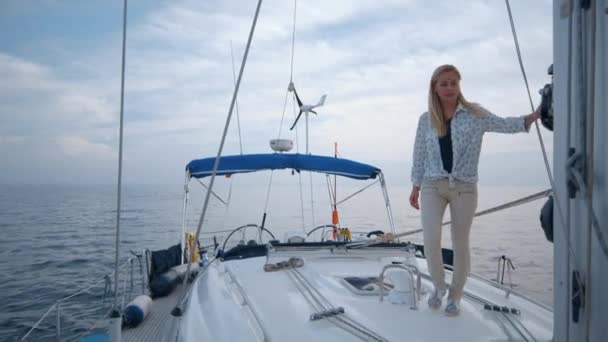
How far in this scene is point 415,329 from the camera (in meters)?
2.35

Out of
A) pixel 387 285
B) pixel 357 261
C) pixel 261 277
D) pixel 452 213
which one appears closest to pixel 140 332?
pixel 261 277

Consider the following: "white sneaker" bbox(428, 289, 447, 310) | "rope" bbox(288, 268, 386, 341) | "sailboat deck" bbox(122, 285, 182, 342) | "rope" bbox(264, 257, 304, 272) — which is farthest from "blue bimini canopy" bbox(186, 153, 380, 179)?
"white sneaker" bbox(428, 289, 447, 310)

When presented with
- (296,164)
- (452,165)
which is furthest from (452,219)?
(296,164)

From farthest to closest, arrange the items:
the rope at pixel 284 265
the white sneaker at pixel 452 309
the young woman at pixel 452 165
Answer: the rope at pixel 284 265 < the white sneaker at pixel 452 309 < the young woman at pixel 452 165

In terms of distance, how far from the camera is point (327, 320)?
2.50 m

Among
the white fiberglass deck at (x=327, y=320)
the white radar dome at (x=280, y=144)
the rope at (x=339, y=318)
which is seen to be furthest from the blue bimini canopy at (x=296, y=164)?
the rope at (x=339, y=318)

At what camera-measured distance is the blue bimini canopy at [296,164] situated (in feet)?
20.7

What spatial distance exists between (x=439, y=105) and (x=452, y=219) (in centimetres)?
69

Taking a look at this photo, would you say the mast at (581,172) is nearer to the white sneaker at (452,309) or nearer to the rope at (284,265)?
the white sneaker at (452,309)

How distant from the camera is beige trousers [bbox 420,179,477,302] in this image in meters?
2.43

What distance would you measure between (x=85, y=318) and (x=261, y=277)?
5864mm

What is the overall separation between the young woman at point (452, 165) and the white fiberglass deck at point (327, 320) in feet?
0.84

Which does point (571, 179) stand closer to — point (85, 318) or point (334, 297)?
→ point (334, 297)

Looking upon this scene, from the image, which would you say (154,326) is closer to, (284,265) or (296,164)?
(284,265)
